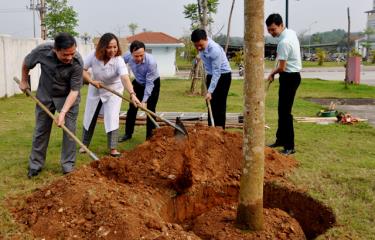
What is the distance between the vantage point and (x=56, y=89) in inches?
198

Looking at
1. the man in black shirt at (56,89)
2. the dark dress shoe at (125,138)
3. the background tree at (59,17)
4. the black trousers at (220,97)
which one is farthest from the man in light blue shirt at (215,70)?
the background tree at (59,17)

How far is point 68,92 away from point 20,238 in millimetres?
2003

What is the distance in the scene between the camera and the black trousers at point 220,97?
6613 millimetres

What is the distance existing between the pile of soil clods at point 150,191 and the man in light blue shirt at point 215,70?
2.98 ft

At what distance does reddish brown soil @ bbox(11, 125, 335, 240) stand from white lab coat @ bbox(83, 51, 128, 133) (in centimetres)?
68

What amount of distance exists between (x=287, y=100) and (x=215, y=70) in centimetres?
103

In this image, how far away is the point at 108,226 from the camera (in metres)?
3.49

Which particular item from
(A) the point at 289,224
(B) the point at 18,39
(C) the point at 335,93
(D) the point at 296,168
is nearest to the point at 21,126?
(D) the point at 296,168

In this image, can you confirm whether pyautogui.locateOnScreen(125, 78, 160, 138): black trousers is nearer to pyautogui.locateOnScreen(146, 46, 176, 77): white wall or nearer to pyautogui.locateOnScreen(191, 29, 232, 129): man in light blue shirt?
pyautogui.locateOnScreen(191, 29, 232, 129): man in light blue shirt

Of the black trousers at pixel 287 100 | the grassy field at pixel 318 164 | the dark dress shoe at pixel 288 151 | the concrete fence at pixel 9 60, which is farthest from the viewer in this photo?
the concrete fence at pixel 9 60

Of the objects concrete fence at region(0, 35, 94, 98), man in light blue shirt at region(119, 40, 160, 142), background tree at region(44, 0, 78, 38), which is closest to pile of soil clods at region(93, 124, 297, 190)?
man in light blue shirt at region(119, 40, 160, 142)

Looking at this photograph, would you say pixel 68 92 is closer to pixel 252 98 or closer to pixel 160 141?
pixel 160 141

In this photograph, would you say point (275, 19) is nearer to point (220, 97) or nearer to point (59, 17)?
point (220, 97)

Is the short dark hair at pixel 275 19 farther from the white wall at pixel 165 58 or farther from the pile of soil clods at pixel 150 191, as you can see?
the white wall at pixel 165 58
